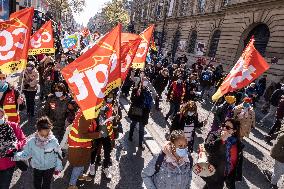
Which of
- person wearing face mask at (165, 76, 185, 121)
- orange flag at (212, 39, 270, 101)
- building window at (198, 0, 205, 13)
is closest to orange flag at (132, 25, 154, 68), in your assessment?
orange flag at (212, 39, 270, 101)

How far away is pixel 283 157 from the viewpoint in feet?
20.4

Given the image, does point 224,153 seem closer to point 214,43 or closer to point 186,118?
point 186,118

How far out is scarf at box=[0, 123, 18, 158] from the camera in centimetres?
429

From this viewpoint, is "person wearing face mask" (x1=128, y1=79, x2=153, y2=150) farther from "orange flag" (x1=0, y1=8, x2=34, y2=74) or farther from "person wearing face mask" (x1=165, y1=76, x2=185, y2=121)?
"orange flag" (x1=0, y1=8, x2=34, y2=74)

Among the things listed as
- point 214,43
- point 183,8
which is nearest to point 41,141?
point 214,43

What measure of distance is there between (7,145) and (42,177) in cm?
72

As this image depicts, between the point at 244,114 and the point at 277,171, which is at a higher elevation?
the point at 244,114

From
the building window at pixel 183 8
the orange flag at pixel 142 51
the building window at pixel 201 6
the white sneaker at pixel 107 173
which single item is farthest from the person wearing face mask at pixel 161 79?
the building window at pixel 183 8

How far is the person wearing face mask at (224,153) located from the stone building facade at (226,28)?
52.3 feet

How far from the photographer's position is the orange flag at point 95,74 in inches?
172

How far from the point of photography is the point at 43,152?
4.41m

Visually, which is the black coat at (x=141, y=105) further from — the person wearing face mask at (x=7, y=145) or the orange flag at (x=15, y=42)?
the person wearing face mask at (x=7, y=145)

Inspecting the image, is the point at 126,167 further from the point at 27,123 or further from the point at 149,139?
Result: the point at 27,123

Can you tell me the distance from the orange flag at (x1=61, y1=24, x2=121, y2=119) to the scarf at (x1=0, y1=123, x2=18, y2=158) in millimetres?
968
